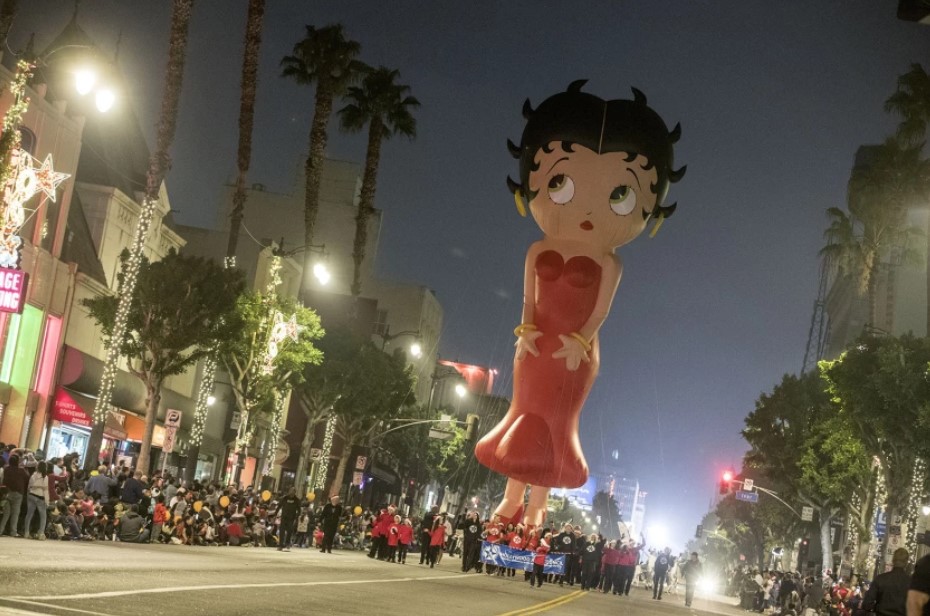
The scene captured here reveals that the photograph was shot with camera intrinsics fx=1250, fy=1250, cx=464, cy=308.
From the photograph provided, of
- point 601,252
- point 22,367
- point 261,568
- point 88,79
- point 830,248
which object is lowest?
point 261,568

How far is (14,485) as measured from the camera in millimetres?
21469

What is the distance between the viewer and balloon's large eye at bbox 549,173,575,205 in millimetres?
21547

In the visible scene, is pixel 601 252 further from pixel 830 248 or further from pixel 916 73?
pixel 830 248

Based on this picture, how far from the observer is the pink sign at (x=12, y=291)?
3130 cm

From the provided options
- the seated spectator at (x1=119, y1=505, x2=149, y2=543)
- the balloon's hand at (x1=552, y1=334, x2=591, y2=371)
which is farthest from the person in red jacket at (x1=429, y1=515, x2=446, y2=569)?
the balloon's hand at (x1=552, y1=334, x2=591, y2=371)

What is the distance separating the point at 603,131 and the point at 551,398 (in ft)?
16.3

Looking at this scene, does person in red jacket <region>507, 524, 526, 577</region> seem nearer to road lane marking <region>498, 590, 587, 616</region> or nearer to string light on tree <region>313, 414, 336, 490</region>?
road lane marking <region>498, 590, 587, 616</region>

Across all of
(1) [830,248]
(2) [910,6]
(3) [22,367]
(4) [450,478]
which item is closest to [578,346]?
(2) [910,6]

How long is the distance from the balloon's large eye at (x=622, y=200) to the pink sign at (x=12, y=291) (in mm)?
16881

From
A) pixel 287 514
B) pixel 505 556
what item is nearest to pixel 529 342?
pixel 505 556

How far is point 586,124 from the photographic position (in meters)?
21.3

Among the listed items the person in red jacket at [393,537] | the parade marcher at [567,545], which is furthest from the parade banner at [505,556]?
the parade marcher at [567,545]

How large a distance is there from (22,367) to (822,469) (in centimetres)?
3759

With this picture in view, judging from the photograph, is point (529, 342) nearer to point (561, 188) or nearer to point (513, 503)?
point (561, 188)
